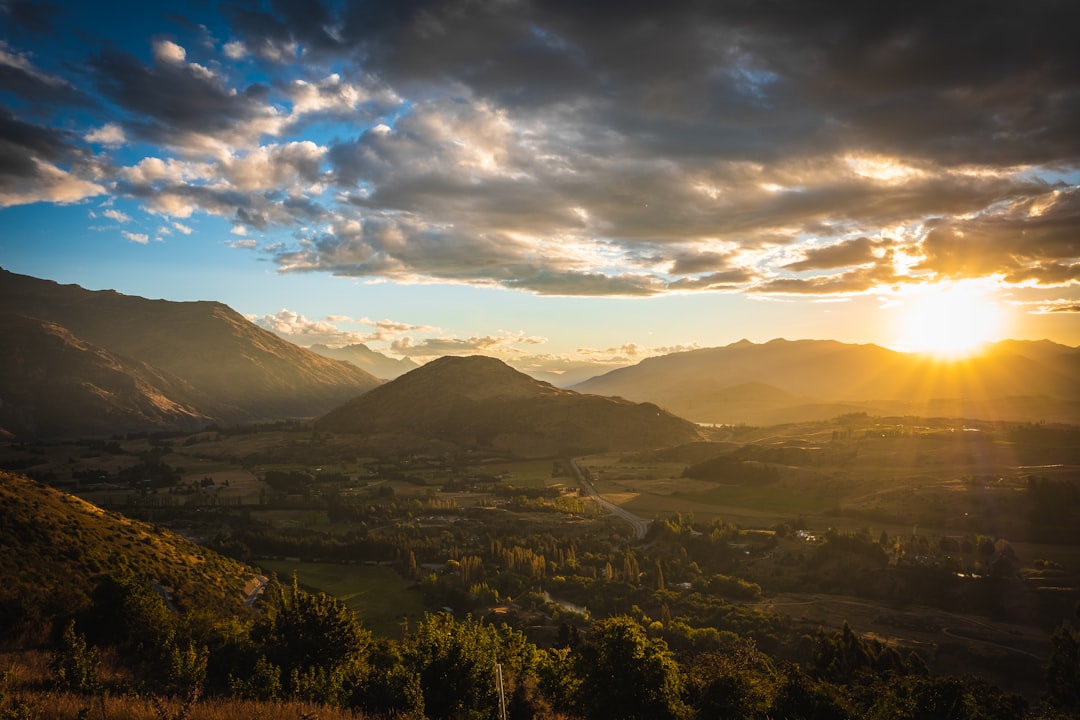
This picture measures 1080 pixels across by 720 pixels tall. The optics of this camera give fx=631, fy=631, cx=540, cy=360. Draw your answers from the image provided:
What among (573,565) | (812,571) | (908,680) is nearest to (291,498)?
(573,565)

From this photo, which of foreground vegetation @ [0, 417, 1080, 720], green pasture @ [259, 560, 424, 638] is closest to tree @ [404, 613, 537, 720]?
foreground vegetation @ [0, 417, 1080, 720]

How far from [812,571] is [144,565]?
284 feet

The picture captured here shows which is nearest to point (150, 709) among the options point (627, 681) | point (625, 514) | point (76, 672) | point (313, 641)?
point (76, 672)

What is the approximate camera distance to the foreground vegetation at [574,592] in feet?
99.1

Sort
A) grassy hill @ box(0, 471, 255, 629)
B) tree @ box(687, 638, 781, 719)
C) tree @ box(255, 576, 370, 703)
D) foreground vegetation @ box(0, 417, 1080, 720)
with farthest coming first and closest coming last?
1. grassy hill @ box(0, 471, 255, 629)
2. tree @ box(255, 576, 370, 703)
3. tree @ box(687, 638, 781, 719)
4. foreground vegetation @ box(0, 417, 1080, 720)

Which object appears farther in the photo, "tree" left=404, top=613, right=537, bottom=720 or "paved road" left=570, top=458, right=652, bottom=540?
"paved road" left=570, top=458, right=652, bottom=540

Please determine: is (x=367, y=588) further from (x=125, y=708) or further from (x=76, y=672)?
(x=125, y=708)

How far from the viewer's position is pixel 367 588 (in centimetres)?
9312

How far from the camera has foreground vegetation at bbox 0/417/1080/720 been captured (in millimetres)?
30219

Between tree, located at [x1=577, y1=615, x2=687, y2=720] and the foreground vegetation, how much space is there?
0.36 ft

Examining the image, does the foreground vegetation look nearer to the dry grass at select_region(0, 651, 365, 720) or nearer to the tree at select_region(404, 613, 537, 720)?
the tree at select_region(404, 613, 537, 720)

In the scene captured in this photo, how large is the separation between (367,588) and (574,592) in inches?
1205

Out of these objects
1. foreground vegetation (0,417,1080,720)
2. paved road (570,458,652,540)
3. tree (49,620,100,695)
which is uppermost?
tree (49,620,100,695)

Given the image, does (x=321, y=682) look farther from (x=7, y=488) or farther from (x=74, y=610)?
(x=7, y=488)
